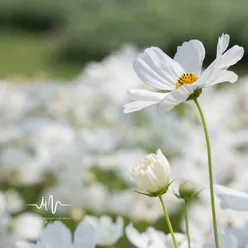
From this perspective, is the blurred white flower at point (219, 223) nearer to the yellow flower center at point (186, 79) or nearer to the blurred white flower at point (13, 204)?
the yellow flower center at point (186, 79)

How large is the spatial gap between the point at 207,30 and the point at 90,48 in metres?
1.07

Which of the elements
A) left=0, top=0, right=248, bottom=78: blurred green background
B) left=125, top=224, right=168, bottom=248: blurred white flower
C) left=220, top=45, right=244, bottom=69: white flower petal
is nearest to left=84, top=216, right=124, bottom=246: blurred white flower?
left=125, top=224, right=168, bottom=248: blurred white flower

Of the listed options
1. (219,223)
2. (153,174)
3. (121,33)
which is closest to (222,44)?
(153,174)

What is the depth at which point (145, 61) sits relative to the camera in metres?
0.82

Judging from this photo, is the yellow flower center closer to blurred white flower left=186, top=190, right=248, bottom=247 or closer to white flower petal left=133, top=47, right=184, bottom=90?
white flower petal left=133, top=47, right=184, bottom=90

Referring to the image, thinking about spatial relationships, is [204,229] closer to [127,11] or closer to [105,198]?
[105,198]

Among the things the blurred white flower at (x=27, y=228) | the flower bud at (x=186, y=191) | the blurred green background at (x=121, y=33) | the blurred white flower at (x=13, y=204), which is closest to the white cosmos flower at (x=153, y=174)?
the flower bud at (x=186, y=191)

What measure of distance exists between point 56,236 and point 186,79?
0.67ft

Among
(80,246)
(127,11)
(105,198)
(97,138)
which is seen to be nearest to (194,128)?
(97,138)

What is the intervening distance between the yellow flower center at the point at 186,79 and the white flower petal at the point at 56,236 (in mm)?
187

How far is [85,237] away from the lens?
85 centimetres

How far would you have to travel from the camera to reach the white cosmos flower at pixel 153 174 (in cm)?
80

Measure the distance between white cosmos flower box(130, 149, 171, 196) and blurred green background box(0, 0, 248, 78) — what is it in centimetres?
623

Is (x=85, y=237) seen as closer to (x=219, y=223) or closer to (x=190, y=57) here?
(x=190, y=57)
